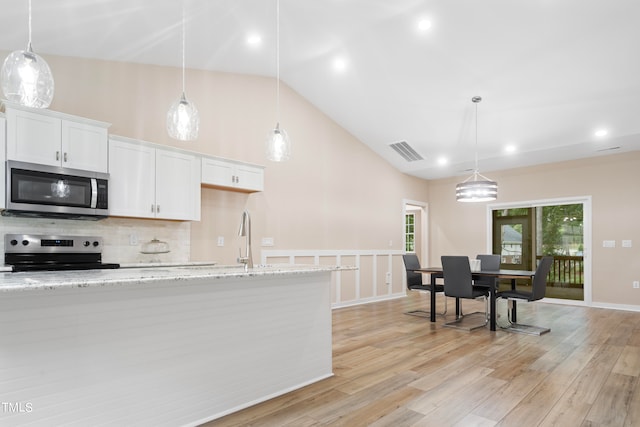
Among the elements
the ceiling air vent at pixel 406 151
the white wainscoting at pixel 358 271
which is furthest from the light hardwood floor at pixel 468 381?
the ceiling air vent at pixel 406 151

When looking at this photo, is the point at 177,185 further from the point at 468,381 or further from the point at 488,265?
the point at 488,265

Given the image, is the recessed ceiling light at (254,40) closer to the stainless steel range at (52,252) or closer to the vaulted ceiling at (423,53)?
the vaulted ceiling at (423,53)

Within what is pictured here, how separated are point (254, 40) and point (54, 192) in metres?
2.65

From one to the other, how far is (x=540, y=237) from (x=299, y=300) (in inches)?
242

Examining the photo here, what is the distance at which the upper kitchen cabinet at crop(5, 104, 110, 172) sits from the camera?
3.17 meters

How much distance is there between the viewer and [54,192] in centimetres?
333

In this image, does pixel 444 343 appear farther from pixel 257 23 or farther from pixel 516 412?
pixel 257 23

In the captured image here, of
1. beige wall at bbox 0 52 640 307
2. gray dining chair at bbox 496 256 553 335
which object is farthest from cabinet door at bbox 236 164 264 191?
gray dining chair at bbox 496 256 553 335

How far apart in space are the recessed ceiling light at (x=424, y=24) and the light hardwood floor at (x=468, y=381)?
3.43m

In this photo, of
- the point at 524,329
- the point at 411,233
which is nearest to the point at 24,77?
the point at 524,329

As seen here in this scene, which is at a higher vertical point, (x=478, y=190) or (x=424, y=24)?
(x=424, y=24)

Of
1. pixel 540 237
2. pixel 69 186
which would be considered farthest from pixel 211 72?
pixel 540 237

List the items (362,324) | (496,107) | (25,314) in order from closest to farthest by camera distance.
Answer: (25,314) < (362,324) < (496,107)

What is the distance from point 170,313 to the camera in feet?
7.03
